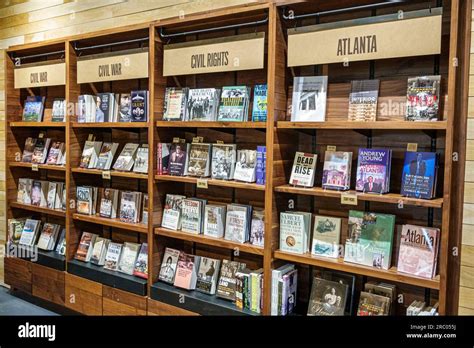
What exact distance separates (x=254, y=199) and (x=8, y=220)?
9.70ft

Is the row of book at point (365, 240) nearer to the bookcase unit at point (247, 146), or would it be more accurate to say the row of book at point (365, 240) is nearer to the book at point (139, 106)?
the bookcase unit at point (247, 146)

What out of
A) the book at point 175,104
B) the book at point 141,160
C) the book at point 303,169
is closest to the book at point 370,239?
the book at point 303,169

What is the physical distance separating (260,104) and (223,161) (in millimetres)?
494

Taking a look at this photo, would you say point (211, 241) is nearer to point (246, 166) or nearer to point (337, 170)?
point (246, 166)

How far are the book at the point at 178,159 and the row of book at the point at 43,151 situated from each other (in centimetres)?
144

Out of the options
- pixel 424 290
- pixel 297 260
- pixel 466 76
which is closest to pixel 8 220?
pixel 297 260

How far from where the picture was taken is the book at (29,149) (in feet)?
14.6

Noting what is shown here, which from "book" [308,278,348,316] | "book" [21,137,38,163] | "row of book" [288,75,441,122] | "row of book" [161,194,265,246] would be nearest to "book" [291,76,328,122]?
"row of book" [288,75,441,122]

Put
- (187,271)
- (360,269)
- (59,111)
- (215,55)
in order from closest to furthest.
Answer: (360,269), (215,55), (187,271), (59,111)

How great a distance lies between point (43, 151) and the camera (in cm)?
434

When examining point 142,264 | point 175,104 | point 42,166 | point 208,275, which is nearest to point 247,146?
point 175,104

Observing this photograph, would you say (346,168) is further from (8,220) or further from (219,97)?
(8,220)

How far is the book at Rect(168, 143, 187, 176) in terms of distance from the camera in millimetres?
3260
